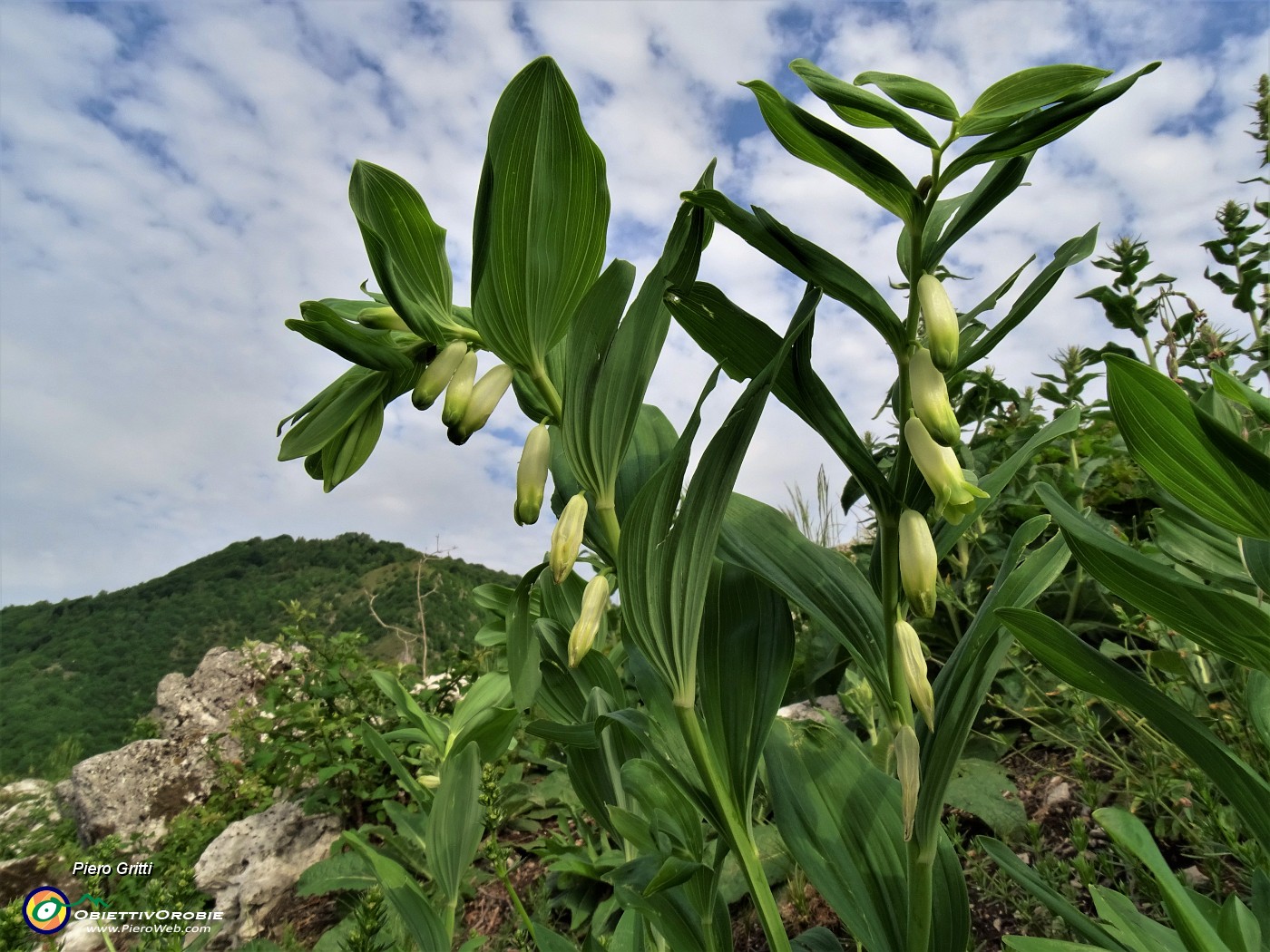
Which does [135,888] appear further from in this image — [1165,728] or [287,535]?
[287,535]

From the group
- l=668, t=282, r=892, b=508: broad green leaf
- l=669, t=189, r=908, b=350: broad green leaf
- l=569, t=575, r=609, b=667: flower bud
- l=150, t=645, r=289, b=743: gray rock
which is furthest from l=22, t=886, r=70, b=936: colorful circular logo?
l=669, t=189, r=908, b=350: broad green leaf

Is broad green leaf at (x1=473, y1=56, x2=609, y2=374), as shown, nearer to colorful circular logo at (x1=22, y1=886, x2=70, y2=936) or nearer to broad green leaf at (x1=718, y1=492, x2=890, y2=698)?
broad green leaf at (x1=718, y1=492, x2=890, y2=698)

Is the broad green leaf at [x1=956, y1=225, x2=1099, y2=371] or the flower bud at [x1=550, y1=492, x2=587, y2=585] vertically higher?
the broad green leaf at [x1=956, y1=225, x2=1099, y2=371]

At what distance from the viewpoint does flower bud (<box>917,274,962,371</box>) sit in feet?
2.24

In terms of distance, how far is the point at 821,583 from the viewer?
876 millimetres

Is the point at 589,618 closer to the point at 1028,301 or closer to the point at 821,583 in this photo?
the point at 821,583

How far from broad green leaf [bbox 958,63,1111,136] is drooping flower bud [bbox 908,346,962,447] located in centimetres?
22

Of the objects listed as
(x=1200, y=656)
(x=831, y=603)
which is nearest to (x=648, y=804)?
(x=831, y=603)

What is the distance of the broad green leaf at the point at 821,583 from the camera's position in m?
0.86

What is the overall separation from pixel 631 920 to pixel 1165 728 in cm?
92

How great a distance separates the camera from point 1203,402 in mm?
1146

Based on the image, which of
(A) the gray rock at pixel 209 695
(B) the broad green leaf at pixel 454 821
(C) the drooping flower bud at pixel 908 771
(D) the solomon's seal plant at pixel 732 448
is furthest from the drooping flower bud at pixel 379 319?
(A) the gray rock at pixel 209 695

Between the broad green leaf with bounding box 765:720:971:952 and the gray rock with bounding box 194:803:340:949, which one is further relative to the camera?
the gray rock with bounding box 194:803:340:949

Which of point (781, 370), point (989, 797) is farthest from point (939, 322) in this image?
point (989, 797)
